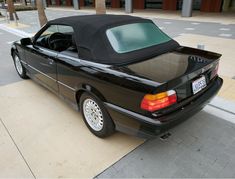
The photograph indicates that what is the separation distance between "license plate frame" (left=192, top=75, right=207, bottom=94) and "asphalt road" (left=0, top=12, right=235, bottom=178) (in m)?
0.73

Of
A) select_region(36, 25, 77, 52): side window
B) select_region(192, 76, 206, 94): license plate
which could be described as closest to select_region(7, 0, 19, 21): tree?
select_region(36, 25, 77, 52): side window

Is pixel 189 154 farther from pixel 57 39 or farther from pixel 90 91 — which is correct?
pixel 57 39

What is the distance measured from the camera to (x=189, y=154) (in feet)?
8.57

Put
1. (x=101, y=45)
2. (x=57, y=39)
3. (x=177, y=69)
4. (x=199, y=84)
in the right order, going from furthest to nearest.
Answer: (x=57, y=39) → (x=101, y=45) → (x=199, y=84) → (x=177, y=69)

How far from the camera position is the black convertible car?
7.28ft

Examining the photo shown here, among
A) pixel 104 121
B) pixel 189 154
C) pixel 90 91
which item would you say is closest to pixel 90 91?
pixel 90 91

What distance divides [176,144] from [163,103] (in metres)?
0.88

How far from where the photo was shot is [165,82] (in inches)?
83.8

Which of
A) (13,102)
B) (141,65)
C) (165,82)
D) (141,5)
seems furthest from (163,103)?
(141,5)

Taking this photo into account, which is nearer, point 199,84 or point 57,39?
point 199,84

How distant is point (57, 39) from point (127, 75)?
6.29 ft

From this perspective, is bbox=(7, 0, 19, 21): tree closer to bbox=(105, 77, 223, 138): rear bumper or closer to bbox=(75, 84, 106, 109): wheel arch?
bbox=(75, 84, 106, 109): wheel arch

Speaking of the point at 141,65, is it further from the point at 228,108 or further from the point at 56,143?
the point at 228,108

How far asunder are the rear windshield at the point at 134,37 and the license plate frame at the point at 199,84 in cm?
82
